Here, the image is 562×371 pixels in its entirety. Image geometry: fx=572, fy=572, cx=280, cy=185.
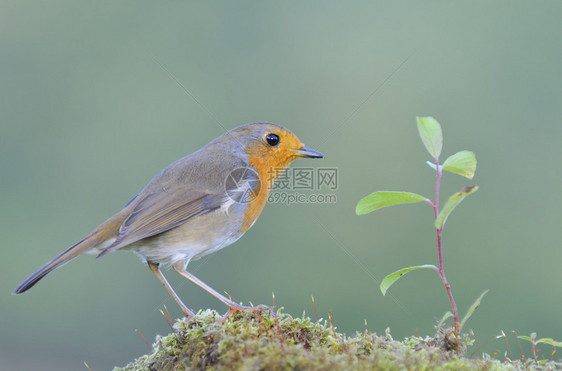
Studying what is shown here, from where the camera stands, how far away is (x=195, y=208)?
12.7 ft

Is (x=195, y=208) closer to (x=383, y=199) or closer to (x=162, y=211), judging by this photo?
(x=162, y=211)

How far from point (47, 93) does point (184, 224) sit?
25.9 ft

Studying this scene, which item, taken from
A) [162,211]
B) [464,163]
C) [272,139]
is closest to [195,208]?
[162,211]

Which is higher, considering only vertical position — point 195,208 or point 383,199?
point 195,208

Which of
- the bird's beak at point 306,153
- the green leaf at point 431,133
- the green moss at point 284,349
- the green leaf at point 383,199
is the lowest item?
the green moss at point 284,349

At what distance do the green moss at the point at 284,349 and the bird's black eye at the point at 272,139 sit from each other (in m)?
1.97

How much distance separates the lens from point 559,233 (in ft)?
24.6

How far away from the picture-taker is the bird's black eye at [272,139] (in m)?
4.38

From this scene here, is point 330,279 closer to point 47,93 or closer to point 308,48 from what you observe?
point 308,48

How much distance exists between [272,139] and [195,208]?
0.89m

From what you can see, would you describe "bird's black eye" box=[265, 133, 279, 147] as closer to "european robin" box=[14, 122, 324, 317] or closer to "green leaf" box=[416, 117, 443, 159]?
"european robin" box=[14, 122, 324, 317]

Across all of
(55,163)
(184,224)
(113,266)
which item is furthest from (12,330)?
(184,224)

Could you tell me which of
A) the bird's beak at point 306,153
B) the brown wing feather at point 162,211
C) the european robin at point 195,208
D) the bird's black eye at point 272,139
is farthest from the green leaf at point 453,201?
the bird's black eye at point 272,139

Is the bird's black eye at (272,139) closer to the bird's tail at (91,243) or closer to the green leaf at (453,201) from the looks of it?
the bird's tail at (91,243)
